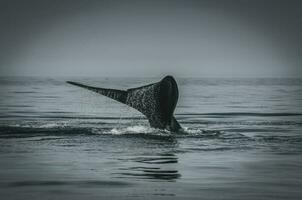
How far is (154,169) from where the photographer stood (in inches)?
541

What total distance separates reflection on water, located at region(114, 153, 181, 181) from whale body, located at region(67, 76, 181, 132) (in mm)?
2386

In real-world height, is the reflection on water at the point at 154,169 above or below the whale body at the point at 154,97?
below

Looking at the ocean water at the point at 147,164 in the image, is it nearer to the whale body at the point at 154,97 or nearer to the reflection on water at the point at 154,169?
the reflection on water at the point at 154,169

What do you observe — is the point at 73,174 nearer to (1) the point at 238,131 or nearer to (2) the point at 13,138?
(2) the point at 13,138

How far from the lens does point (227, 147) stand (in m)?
17.2

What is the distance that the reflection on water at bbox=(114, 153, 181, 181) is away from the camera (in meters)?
12.9

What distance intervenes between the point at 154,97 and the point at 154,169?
4359mm

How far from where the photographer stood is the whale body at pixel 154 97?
57.5 feet

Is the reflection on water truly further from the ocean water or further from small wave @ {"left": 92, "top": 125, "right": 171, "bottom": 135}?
small wave @ {"left": 92, "top": 125, "right": 171, "bottom": 135}

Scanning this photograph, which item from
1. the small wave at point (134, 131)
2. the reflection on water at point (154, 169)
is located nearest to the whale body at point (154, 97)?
the small wave at point (134, 131)

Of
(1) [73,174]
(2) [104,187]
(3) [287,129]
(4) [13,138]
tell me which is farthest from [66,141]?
(3) [287,129]

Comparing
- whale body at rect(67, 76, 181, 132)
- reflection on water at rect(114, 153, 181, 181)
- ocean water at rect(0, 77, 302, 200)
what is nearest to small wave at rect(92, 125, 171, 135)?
ocean water at rect(0, 77, 302, 200)

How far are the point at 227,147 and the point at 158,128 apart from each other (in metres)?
2.70

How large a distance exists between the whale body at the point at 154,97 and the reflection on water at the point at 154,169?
2.39 meters
